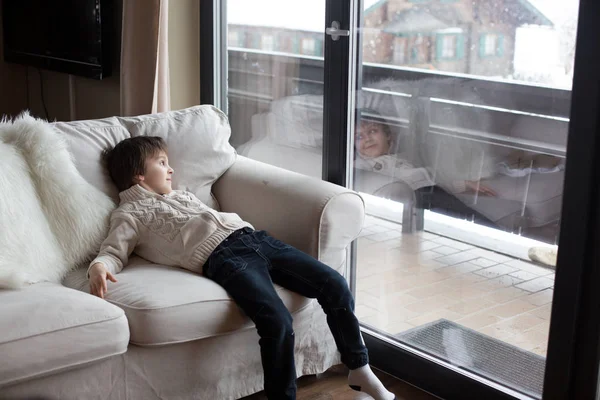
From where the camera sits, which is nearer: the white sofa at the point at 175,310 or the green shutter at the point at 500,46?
the white sofa at the point at 175,310

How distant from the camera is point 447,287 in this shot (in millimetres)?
2566

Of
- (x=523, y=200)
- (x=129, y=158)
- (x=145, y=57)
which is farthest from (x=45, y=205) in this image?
(x=523, y=200)

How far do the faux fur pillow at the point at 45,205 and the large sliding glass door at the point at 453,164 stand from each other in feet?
2.97

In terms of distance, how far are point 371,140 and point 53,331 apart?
1309 mm

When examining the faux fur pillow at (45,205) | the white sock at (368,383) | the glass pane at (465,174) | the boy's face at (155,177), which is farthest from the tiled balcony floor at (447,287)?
the faux fur pillow at (45,205)

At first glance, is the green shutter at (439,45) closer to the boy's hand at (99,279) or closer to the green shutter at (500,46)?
the green shutter at (500,46)

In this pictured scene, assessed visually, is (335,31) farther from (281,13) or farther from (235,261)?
(235,261)

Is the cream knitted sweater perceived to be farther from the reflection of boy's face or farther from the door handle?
the door handle

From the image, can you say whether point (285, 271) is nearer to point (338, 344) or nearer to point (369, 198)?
point (338, 344)

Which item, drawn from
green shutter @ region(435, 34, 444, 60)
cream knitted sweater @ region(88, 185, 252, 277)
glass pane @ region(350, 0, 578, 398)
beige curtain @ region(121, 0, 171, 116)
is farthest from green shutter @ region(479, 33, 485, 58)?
beige curtain @ region(121, 0, 171, 116)

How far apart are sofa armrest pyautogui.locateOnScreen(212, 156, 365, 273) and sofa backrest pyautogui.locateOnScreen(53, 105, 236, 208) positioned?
5.4 inches

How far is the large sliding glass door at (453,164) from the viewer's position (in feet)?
7.03

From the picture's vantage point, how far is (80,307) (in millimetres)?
1990

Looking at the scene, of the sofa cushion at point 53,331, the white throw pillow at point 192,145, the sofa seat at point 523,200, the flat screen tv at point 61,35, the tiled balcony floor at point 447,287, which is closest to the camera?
the sofa cushion at point 53,331
